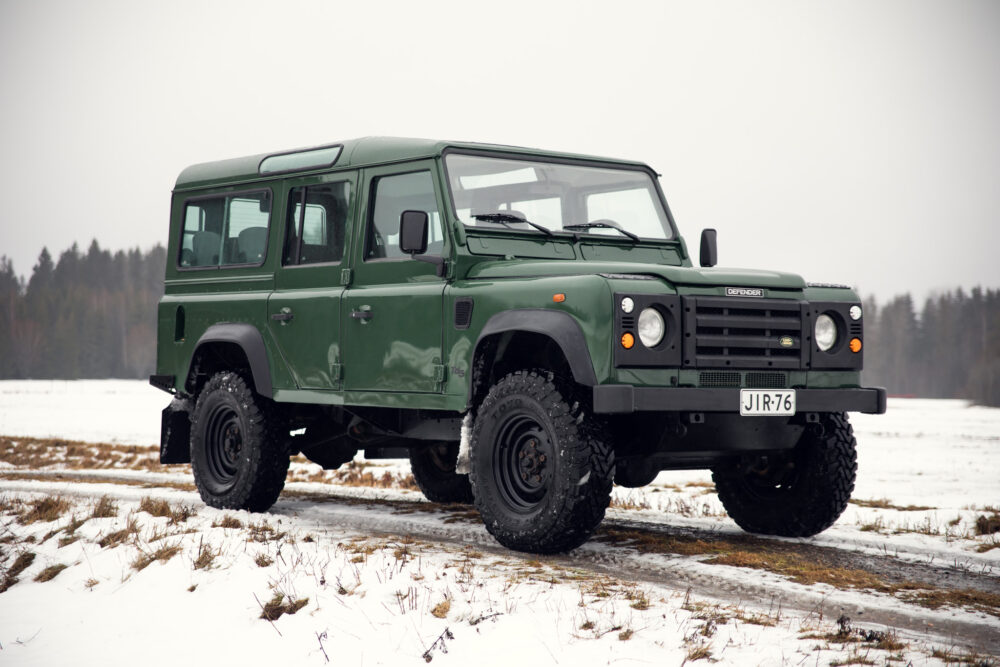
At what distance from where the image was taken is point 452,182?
7855 mm

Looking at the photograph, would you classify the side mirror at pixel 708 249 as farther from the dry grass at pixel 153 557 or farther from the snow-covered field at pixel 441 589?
the dry grass at pixel 153 557

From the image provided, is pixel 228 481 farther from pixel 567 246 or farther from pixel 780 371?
pixel 780 371

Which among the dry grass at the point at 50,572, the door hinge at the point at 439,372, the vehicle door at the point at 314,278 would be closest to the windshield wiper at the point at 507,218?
the door hinge at the point at 439,372

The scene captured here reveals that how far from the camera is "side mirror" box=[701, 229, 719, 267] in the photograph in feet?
29.3

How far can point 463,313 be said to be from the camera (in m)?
7.41

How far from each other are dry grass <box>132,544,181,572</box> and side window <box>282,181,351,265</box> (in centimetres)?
253

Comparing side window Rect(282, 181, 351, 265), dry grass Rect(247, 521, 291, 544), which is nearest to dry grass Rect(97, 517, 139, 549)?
dry grass Rect(247, 521, 291, 544)

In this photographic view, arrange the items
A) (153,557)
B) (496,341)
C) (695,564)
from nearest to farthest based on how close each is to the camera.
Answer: (695,564)
(153,557)
(496,341)

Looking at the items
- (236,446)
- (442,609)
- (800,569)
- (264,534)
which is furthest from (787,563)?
(236,446)

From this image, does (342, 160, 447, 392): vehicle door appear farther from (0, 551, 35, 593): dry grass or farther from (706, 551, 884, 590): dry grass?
(0, 551, 35, 593): dry grass

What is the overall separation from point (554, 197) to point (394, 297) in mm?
1392

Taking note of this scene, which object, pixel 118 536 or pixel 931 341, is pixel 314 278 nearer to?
pixel 118 536

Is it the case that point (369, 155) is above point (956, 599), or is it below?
above

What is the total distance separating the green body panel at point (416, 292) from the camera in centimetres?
674
